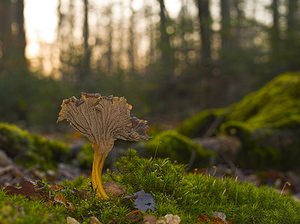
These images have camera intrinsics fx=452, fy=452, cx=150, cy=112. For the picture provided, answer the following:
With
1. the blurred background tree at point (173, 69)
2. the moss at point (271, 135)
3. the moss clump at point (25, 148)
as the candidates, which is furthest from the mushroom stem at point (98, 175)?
the blurred background tree at point (173, 69)

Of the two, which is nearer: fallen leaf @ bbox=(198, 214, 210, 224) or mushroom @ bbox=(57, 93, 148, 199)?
mushroom @ bbox=(57, 93, 148, 199)

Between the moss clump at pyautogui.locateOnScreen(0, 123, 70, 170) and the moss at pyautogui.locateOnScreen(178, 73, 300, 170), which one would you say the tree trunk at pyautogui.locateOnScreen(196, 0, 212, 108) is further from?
the moss clump at pyautogui.locateOnScreen(0, 123, 70, 170)

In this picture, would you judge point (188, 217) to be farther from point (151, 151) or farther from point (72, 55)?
point (72, 55)

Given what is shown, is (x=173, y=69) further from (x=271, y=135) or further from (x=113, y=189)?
(x=113, y=189)

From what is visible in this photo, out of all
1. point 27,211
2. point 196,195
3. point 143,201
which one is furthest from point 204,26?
point 27,211

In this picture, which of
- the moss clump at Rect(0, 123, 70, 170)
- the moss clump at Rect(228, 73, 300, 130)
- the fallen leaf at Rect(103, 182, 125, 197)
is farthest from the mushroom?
the moss clump at Rect(228, 73, 300, 130)

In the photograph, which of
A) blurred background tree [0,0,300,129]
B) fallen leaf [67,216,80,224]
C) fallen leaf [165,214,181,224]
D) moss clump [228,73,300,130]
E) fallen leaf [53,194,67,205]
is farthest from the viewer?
blurred background tree [0,0,300,129]

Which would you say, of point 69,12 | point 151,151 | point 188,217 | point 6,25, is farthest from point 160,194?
point 69,12
